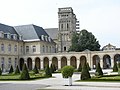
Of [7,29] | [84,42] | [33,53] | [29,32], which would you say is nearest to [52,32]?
[84,42]

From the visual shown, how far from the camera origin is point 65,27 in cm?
8512

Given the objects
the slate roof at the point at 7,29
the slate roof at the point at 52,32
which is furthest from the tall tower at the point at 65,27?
the slate roof at the point at 7,29

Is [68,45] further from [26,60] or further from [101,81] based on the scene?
[101,81]

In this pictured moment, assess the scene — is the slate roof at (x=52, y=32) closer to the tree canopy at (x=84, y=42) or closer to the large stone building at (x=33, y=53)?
the tree canopy at (x=84, y=42)

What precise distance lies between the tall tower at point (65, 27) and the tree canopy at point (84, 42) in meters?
7.50

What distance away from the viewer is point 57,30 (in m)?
87.2

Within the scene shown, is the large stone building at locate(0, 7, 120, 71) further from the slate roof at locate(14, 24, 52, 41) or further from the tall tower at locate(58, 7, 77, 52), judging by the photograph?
the tall tower at locate(58, 7, 77, 52)

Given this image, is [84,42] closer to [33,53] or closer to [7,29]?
[33,53]

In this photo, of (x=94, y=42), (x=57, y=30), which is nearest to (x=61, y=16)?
(x=57, y=30)

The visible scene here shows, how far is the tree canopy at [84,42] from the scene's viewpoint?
74.1m

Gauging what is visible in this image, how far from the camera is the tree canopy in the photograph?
7412 cm

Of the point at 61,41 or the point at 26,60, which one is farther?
the point at 61,41

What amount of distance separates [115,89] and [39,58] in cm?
4818

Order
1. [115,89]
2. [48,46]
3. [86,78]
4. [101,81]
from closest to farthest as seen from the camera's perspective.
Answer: [115,89] → [101,81] → [86,78] → [48,46]
